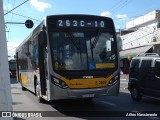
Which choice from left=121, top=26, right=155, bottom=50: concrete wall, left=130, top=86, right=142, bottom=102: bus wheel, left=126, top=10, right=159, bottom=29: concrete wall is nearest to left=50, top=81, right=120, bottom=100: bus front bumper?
left=130, top=86, right=142, bottom=102: bus wheel

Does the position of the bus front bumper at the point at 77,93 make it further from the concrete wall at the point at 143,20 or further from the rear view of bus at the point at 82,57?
the concrete wall at the point at 143,20

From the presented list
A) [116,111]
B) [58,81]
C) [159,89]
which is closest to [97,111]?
[116,111]

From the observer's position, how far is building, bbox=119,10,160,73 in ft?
131

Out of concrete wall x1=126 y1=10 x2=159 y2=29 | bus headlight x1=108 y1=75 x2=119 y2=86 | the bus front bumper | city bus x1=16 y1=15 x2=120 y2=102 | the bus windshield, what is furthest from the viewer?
concrete wall x1=126 y1=10 x2=159 y2=29

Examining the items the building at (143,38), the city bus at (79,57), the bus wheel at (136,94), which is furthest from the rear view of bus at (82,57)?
the building at (143,38)

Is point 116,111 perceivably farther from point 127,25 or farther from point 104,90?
point 127,25

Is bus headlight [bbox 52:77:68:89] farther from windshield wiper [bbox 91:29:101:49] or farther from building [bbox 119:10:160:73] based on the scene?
building [bbox 119:10:160:73]

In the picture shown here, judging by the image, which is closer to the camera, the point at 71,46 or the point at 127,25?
the point at 71,46

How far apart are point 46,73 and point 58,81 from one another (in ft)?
2.65

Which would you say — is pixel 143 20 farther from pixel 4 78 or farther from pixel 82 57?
pixel 4 78

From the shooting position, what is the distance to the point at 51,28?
12.4 metres

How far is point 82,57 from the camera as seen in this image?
12266 millimetres

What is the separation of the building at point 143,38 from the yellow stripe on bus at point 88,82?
82.9 feet

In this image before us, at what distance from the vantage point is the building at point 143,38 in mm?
40031
